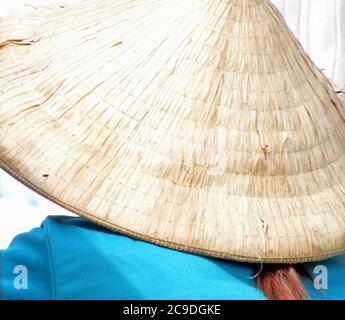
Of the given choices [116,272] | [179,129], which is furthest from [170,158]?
[116,272]

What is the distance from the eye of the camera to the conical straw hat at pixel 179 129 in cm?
137

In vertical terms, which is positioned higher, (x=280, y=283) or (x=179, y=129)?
(x=179, y=129)

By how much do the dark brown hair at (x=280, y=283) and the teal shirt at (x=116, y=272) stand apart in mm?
17

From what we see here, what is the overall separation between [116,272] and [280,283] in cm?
28

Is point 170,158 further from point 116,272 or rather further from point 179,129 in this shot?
point 116,272

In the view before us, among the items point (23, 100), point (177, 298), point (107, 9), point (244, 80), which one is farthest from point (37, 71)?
point (177, 298)

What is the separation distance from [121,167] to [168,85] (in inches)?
6.4

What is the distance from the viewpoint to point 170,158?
1399 mm

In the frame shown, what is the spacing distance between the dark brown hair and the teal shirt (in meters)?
0.02

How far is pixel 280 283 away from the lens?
4.64ft

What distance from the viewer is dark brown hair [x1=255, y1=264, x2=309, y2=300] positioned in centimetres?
140
